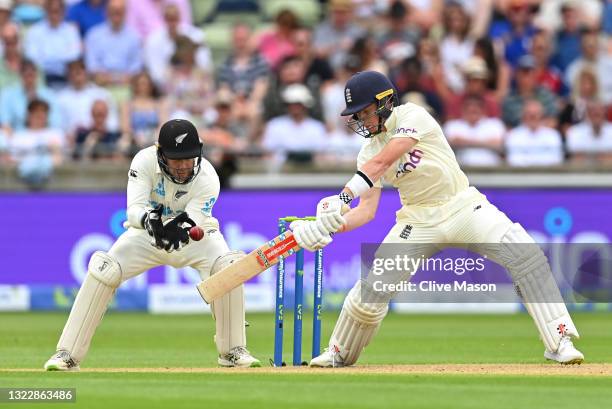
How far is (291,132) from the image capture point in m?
16.2

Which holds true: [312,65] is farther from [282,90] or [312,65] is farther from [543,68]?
[543,68]

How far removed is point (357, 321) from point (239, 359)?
33.1 inches

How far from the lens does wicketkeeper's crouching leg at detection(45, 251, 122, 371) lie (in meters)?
8.98

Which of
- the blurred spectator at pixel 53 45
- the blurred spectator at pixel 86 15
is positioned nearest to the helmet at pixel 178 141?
the blurred spectator at pixel 53 45

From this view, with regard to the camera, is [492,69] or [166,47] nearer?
[492,69]

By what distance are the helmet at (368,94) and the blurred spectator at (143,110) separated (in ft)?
24.1

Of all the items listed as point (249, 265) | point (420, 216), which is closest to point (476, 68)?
point (420, 216)

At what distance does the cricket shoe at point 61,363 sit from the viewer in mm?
8922

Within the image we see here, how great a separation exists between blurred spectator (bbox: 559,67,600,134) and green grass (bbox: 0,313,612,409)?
274cm

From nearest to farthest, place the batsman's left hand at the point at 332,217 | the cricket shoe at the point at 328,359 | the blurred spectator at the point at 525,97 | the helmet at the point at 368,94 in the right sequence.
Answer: the batsman's left hand at the point at 332,217 < the helmet at the point at 368,94 < the cricket shoe at the point at 328,359 < the blurred spectator at the point at 525,97

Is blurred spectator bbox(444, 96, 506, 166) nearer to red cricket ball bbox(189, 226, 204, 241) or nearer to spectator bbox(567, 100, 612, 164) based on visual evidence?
spectator bbox(567, 100, 612, 164)

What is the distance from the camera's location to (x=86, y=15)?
58.1 feet

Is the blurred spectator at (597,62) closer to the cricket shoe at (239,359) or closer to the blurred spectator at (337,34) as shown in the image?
the blurred spectator at (337,34)

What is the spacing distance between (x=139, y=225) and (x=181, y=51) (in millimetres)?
8241
